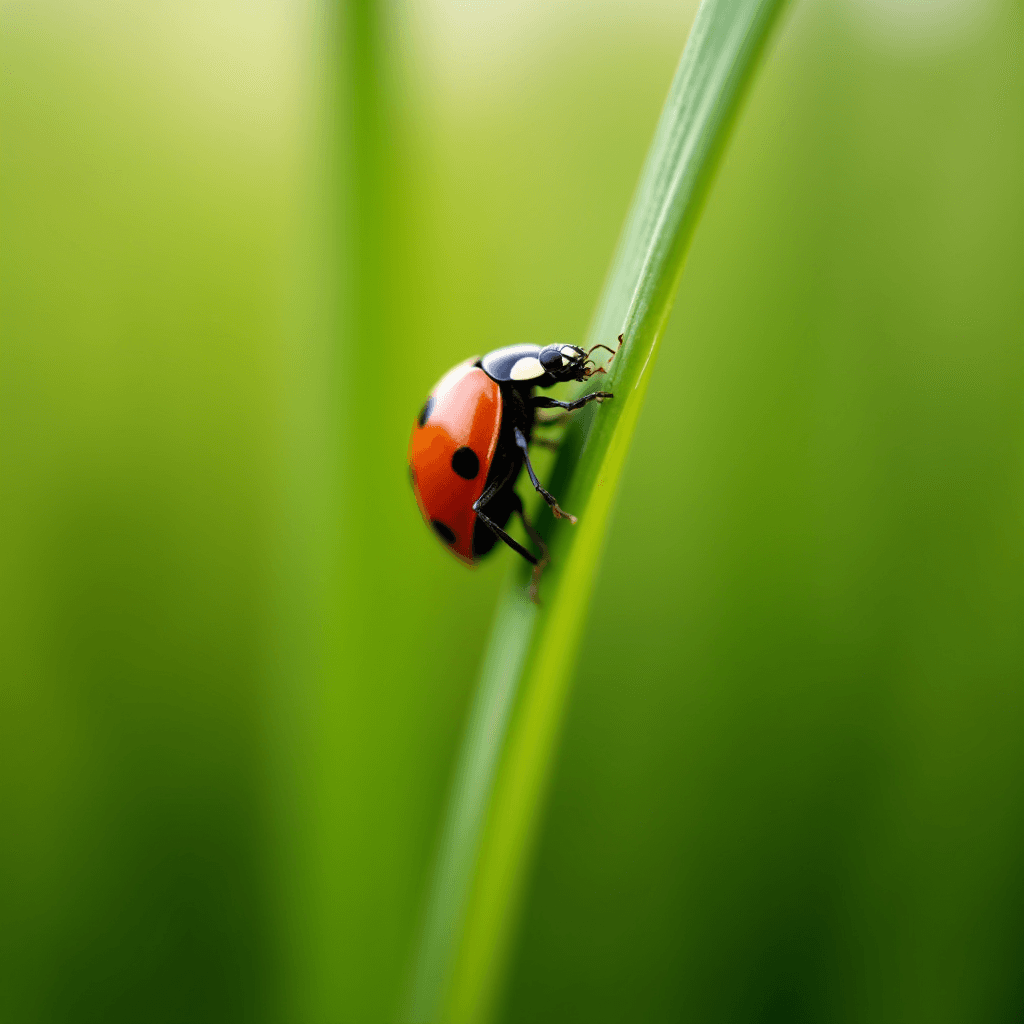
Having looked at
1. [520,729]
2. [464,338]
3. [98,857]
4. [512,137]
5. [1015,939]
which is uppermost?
[512,137]

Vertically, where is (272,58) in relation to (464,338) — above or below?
above

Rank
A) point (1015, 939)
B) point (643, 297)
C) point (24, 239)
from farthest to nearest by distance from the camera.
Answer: point (24, 239)
point (1015, 939)
point (643, 297)

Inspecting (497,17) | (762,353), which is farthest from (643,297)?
(497,17)

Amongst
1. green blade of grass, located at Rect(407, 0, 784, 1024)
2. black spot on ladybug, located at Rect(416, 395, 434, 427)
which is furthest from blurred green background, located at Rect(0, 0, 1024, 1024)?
green blade of grass, located at Rect(407, 0, 784, 1024)

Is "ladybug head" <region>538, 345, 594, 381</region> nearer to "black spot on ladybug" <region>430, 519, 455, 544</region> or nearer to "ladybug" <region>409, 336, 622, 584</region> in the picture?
"ladybug" <region>409, 336, 622, 584</region>

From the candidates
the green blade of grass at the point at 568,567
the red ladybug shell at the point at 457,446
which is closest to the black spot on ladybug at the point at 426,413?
the red ladybug shell at the point at 457,446

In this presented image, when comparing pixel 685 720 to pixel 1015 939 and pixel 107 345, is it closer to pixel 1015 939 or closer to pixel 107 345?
pixel 1015 939

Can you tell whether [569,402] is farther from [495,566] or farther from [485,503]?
[495,566]
